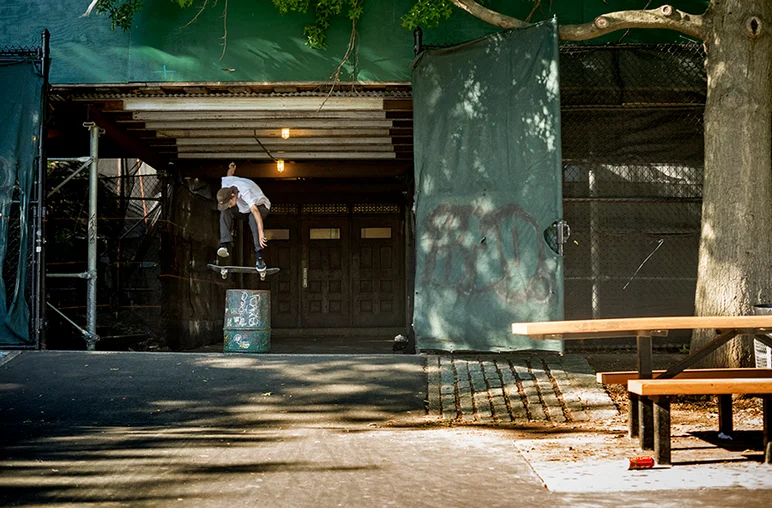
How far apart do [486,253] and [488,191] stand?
0.67 meters

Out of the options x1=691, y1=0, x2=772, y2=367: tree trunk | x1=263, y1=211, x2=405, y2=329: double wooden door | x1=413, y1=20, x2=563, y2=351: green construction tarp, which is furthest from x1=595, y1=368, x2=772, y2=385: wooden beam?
x1=263, y1=211, x2=405, y2=329: double wooden door

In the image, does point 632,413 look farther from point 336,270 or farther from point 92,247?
point 336,270

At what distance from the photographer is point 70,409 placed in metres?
6.67

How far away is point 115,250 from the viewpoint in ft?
46.1

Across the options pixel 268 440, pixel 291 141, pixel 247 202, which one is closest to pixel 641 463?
pixel 268 440

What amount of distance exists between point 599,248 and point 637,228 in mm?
520

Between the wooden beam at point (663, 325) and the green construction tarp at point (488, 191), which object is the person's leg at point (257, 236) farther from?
the wooden beam at point (663, 325)

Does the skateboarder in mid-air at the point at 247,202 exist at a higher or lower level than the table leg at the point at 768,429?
higher

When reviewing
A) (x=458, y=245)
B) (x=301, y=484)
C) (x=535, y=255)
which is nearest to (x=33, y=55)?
(x=458, y=245)

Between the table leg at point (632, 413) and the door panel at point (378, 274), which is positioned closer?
the table leg at point (632, 413)

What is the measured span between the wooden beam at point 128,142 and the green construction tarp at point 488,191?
14.2 feet

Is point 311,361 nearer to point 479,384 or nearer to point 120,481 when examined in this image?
point 479,384

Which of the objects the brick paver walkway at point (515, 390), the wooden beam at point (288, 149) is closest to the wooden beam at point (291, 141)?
the wooden beam at point (288, 149)

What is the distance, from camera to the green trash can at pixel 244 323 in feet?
30.5
